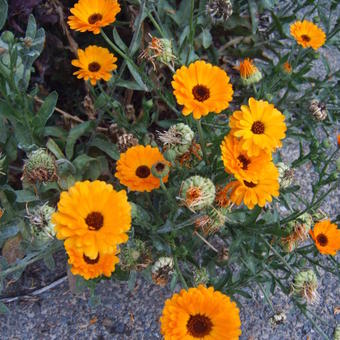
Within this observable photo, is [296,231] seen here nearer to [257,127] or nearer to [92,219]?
[257,127]

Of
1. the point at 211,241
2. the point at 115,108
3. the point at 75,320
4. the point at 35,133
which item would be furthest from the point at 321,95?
the point at 75,320

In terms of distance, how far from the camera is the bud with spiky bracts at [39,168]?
1603 mm

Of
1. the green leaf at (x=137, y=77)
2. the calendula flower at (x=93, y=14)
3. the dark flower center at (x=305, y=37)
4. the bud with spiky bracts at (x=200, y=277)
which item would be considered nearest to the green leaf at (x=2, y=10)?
the calendula flower at (x=93, y=14)

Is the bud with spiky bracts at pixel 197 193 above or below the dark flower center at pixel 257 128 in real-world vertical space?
below

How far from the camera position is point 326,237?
182 centimetres

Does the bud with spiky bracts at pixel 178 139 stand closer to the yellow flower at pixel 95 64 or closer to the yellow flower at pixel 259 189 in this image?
the yellow flower at pixel 259 189

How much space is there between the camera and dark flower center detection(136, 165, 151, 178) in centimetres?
171

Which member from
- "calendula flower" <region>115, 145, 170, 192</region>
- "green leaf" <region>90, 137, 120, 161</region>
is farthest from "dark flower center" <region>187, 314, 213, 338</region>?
"green leaf" <region>90, 137, 120, 161</region>

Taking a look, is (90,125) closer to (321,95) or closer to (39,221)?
(39,221)

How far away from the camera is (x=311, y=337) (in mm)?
2201

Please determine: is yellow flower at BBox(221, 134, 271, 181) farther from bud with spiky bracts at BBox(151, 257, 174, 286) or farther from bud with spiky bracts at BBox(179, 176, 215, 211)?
bud with spiky bracts at BBox(151, 257, 174, 286)

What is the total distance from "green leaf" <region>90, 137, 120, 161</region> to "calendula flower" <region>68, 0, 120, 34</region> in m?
0.52

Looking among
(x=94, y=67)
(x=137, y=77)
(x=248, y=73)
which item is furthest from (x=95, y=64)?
(x=248, y=73)

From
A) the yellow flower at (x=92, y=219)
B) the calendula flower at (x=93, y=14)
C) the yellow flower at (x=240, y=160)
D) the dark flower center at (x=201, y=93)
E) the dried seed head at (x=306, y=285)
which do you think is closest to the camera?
the yellow flower at (x=92, y=219)
